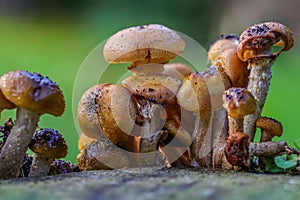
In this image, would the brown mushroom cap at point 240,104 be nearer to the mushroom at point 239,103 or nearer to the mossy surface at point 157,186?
the mushroom at point 239,103

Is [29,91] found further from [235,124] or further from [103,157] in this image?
[235,124]

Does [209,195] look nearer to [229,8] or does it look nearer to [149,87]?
[149,87]

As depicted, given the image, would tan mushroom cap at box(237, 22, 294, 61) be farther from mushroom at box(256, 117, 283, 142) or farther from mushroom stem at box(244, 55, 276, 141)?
mushroom at box(256, 117, 283, 142)

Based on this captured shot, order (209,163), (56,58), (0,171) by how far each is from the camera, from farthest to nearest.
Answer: (56,58) < (209,163) < (0,171)

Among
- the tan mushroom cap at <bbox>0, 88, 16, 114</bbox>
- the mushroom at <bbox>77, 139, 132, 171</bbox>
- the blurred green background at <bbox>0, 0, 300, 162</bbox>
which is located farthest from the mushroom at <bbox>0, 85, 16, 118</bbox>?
the blurred green background at <bbox>0, 0, 300, 162</bbox>

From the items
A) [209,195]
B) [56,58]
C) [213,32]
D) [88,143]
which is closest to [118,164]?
[88,143]

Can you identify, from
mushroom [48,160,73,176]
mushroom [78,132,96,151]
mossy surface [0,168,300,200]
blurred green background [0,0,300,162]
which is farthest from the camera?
blurred green background [0,0,300,162]
